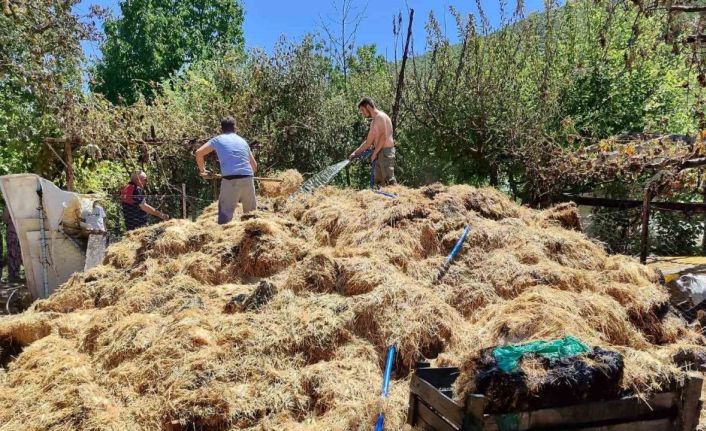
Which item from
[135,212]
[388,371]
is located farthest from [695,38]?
[135,212]

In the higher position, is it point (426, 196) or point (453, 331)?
point (426, 196)

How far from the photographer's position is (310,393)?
369 cm

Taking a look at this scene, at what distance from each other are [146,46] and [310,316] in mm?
24963

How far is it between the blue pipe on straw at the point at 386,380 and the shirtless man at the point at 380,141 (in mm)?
4497

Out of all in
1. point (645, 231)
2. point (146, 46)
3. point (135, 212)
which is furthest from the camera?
point (146, 46)

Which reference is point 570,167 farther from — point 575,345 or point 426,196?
point 575,345

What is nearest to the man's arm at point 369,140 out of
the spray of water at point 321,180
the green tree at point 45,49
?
the spray of water at point 321,180

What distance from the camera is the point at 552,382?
8.07ft

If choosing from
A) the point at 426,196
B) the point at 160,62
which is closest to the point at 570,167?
the point at 426,196

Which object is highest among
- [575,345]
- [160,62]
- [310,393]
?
[160,62]

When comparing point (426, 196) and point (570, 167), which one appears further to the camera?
point (570, 167)

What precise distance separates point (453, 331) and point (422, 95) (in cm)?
879

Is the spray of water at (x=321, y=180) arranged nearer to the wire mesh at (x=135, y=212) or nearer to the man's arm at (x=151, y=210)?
the wire mesh at (x=135, y=212)

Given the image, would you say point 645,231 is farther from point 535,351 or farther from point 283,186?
point 535,351
